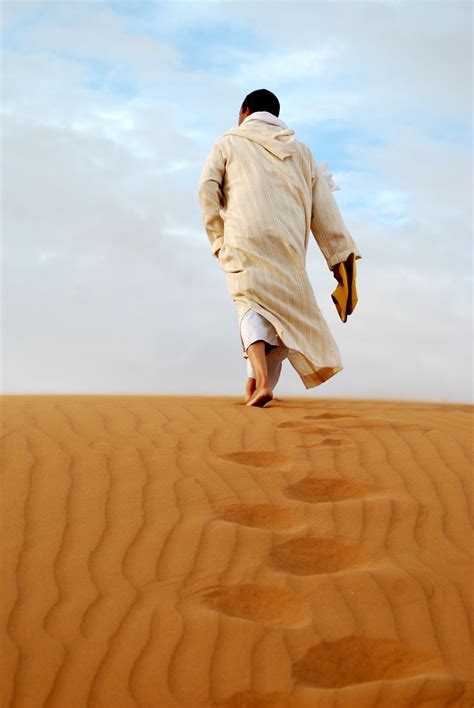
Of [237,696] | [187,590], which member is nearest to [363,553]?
[187,590]

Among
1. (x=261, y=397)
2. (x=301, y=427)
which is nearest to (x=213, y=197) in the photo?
(x=261, y=397)

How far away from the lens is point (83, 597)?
357cm

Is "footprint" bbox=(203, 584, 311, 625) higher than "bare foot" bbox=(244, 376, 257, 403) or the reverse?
the reverse

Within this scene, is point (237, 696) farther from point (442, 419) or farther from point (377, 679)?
point (442, 419)

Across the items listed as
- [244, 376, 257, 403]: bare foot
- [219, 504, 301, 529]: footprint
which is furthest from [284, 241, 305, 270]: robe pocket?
[219, 504, 301, 529]: footprint

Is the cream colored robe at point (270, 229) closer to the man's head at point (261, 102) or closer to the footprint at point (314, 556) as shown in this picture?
the man's head at point (261, 102)

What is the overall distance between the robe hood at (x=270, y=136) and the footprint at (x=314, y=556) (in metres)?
3.41

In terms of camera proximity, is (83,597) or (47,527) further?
(47,527)

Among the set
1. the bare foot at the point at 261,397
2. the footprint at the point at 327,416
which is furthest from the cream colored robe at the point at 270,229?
the footprint at the point at 327,416

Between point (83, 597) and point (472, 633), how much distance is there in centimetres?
128

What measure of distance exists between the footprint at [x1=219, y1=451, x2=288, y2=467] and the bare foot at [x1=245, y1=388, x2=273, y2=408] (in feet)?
3.99

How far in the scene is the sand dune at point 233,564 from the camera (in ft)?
10.4

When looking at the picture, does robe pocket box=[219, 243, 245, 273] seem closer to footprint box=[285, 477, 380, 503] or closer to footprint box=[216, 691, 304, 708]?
footprint box=[285, 477, 380, 503]

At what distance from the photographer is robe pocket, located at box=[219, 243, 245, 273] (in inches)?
255
